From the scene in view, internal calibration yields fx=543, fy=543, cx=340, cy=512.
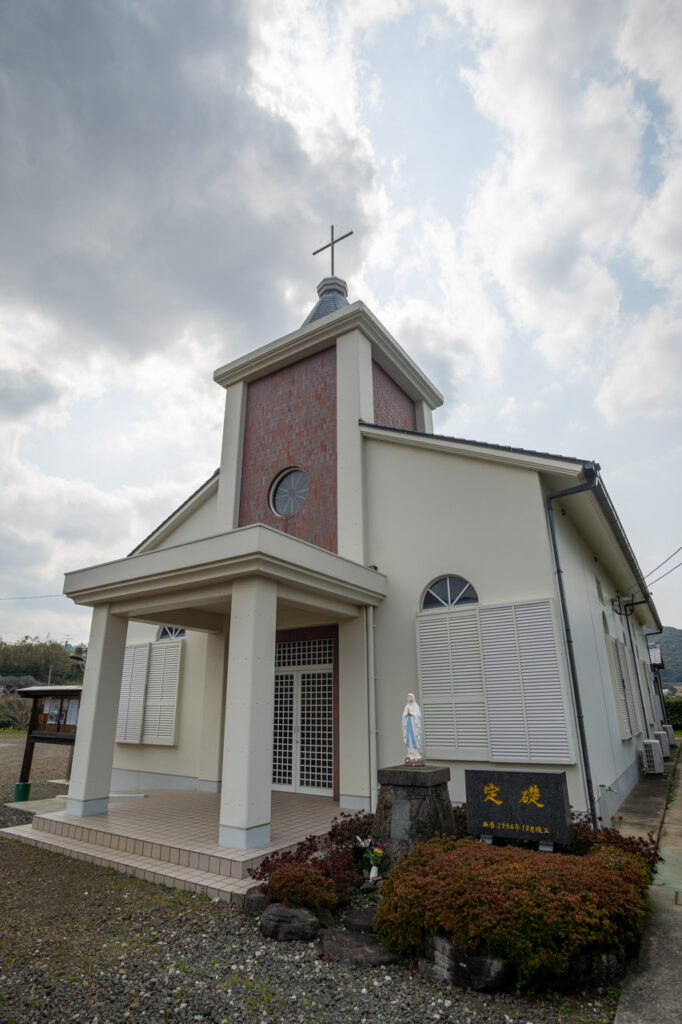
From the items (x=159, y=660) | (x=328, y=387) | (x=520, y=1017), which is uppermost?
(x=328, y=387)

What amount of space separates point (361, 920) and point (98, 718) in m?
5.70

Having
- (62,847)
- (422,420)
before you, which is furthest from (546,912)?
(422,420)

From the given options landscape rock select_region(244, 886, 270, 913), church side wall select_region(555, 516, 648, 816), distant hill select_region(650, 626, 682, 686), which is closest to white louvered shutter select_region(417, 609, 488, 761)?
church side wall select_region(555, 516, 648, 816)

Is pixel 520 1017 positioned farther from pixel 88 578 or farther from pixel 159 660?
pixel 159 660

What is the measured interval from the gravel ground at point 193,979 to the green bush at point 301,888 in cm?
33

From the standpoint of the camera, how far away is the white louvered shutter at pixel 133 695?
488 inches

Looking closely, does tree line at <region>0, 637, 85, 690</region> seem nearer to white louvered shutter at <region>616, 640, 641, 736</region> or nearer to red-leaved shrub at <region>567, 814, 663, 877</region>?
white louvered shutter at <region>616, 640, 641, 736</region>

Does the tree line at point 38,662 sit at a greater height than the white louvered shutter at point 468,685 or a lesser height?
greater

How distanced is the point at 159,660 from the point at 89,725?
3.75 m

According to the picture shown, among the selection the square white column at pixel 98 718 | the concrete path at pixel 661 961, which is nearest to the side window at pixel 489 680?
the concrete path at pixel 661 961

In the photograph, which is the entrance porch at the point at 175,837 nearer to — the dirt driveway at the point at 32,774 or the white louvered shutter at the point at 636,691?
the dirt driveway at the point at 32,774

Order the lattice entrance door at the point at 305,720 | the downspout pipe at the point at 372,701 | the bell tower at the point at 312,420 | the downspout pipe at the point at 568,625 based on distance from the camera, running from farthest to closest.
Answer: the bell tower at the point at 312,420 → the lattice entrance door at the point at 305,720 → the downspout pipe at the point at 372,701 → the downspout pipe at the point at 568,625

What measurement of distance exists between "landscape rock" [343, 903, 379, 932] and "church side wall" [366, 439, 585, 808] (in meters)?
3.50

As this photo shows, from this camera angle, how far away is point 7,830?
8.54m
